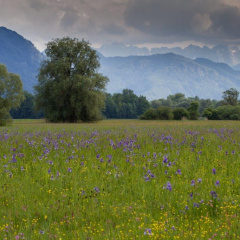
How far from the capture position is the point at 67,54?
55938 mm

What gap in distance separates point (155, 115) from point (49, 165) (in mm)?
65575

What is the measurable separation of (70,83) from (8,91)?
10.9m

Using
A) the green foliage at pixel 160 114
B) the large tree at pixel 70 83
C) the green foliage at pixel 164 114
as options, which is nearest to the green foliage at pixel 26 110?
the green foliage at pixel 160 114

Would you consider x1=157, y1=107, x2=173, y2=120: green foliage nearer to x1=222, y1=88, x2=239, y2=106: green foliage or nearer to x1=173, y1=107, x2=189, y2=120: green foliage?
x1=173, y1=107, x2=189, y2=120: green foliage

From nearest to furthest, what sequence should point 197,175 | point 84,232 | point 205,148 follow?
point 84,232 → point 197,175 → point 205,148

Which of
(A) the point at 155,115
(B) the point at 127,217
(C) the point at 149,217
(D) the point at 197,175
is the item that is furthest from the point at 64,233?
(A) the point at 155,115

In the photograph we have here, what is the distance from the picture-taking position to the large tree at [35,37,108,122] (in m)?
51.7

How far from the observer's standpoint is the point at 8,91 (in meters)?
47.2

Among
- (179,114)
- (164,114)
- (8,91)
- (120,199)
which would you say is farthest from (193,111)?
(120,199)

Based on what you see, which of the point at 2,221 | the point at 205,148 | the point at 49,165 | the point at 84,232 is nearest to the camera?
the point at 84,232

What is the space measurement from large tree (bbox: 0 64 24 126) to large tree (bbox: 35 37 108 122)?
660cm

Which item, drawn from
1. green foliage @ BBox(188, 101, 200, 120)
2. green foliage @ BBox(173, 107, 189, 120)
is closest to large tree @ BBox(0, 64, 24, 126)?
green foliage @ BBox(173, 107, 189, 120)

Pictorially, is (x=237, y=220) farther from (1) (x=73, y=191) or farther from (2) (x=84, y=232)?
(1) (x=73, y=191)

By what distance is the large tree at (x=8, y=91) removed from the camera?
152 ft
